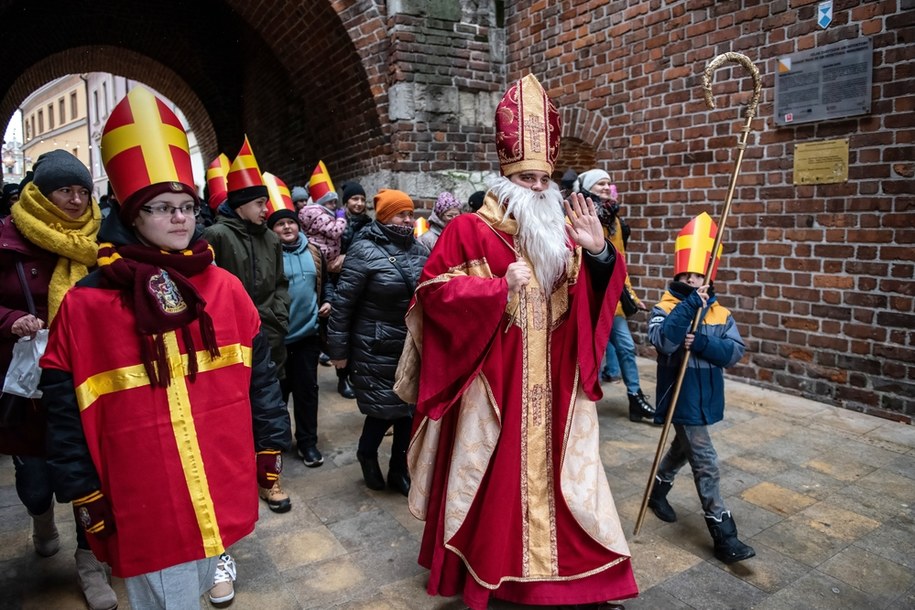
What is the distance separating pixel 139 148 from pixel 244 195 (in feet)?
5.84

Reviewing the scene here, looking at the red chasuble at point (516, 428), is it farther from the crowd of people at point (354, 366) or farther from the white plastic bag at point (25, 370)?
the white plastic bag at point (25, 370)

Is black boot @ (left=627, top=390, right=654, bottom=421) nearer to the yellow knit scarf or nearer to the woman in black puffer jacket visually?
the woman in black puffer jacket

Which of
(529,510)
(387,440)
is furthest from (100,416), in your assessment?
(387,440)

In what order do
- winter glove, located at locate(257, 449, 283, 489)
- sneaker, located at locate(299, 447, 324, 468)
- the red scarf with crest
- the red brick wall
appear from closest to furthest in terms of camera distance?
the red scarf with crest
winter glove, located at locate(257, 449, 283, 489)
sneaker, located at locate(299, 447, 324, 468)
the red brick wall

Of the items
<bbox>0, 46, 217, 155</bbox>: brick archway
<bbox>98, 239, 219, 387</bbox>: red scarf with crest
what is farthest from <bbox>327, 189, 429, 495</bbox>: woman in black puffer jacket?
<bbox>0, 46, 217, 155</bbox>: brick archway

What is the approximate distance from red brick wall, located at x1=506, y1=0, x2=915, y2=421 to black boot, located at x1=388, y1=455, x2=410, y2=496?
348 cm

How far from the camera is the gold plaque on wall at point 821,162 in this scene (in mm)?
4984

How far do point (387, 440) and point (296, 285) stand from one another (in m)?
1.31

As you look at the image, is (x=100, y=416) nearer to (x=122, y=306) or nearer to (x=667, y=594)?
(x=122, y=306)

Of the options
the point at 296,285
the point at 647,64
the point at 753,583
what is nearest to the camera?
the point at 753,583

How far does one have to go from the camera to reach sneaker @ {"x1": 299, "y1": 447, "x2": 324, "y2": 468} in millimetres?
4207

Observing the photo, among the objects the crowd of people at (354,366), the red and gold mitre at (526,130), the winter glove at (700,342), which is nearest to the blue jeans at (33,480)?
the crowd of people at (354,366)

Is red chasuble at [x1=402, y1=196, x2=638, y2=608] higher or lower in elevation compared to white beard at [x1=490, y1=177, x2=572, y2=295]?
lower

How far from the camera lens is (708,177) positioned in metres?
6.02
